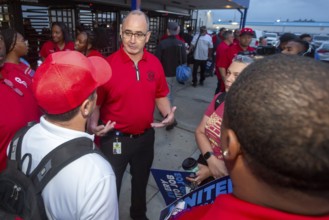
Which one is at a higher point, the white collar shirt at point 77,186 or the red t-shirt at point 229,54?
the red t-shirt at point 229,54

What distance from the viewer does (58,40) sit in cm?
416

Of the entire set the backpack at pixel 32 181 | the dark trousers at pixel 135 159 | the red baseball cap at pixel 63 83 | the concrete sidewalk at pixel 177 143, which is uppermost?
the red baseball cap at pixel 63 83

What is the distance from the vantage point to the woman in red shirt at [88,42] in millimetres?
3717

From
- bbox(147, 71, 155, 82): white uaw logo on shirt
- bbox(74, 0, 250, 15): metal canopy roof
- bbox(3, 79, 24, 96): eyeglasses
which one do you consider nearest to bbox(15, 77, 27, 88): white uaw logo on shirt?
bbox(3, 79, 24, 96): eyeglasses

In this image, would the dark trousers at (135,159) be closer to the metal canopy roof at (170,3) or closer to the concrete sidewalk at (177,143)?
the concrete sidewalk at (177,143)

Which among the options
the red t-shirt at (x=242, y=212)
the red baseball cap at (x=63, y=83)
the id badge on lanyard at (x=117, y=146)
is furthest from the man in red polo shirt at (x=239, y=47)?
the red t-shirt at (x=242, y=212)

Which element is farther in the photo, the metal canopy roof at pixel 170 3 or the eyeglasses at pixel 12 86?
the metal canopy roof at pixel 170 3

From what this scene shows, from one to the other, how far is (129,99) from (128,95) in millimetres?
36

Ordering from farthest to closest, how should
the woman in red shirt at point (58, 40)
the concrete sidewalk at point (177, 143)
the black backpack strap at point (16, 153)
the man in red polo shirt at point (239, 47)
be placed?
1. the man in red polo shirt at point (239, 47)
2. the woman in red shirt at point (58, 40)
3. the concrete sidewalk at point (177, 143)
4. the black backpack strap at point (16, 153)

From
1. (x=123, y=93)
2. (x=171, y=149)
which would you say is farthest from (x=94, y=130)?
(x=171, y=149)

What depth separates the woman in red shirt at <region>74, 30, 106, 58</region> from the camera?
3717mm

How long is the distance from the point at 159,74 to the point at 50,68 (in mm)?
1243

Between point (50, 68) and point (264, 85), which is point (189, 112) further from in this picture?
point (264, 85)

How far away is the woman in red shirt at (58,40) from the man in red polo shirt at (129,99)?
2485 mm
